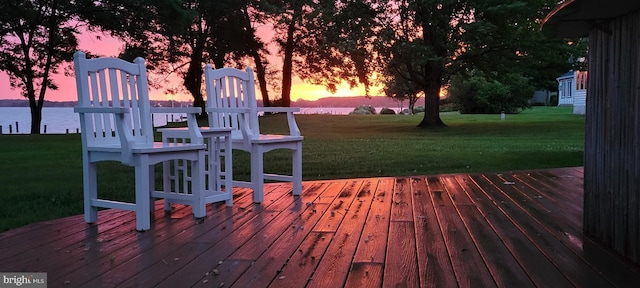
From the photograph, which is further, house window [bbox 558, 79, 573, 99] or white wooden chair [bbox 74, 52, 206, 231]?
house window [bbox 558, 79, 573, 99]

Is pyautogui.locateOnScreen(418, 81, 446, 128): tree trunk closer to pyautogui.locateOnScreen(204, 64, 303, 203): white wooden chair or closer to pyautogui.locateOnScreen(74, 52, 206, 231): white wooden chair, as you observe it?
pyautogui.locateOnScreen(204, 64, 303, 203): white wooden chair

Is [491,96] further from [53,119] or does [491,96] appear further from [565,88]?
[53,119]

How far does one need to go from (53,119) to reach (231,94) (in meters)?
32.7

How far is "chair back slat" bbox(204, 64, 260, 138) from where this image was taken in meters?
4.35

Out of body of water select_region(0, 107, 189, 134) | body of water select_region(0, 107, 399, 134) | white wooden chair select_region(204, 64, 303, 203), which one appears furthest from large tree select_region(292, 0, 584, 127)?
white wooden chair select_region(204, 64, 303, 203)

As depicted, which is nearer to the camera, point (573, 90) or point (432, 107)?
point (432, 107)

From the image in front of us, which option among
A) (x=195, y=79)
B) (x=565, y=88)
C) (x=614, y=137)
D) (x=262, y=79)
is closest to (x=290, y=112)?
(x=614, y=137)

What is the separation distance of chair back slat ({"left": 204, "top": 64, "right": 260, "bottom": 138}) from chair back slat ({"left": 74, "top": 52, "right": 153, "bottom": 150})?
0.75 m

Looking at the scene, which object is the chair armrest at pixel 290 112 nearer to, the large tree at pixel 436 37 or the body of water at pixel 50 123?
the large tree at pixel 436 37

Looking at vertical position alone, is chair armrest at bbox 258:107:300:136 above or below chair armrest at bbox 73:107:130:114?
below

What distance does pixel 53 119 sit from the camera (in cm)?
3278

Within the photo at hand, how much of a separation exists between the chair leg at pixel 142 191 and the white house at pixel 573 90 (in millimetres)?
27164

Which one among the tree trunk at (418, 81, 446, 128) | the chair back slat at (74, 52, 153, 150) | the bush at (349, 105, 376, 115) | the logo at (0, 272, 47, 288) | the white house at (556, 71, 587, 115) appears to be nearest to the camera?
the logo at (0, 272, 47, 288)

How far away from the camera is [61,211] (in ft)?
14.1
